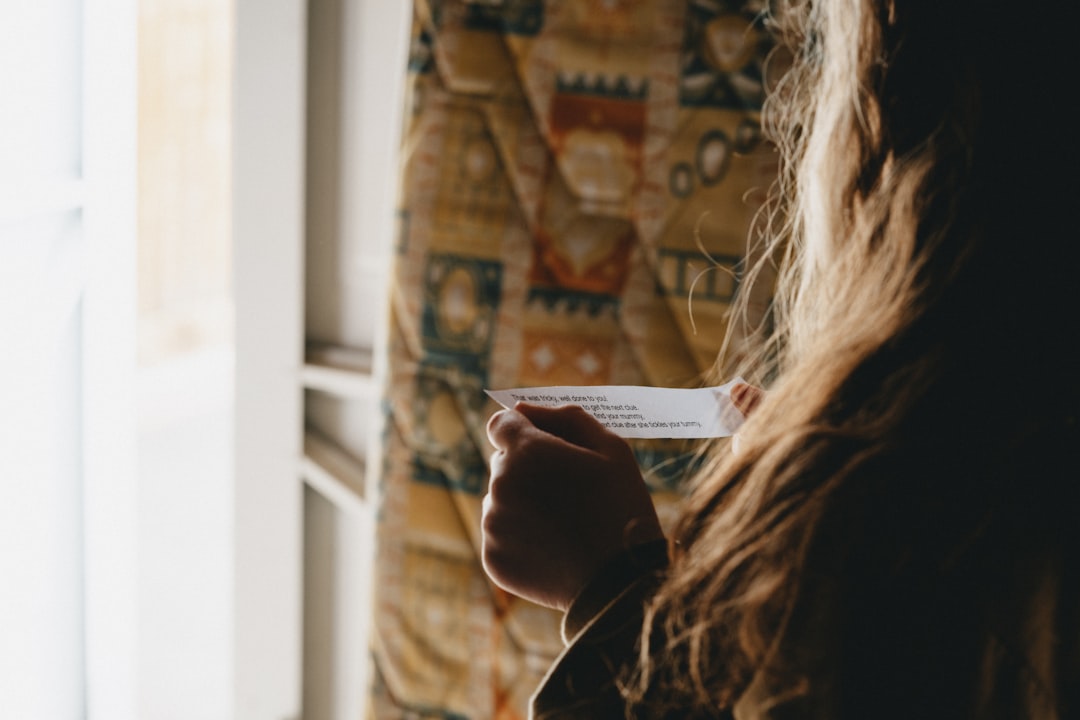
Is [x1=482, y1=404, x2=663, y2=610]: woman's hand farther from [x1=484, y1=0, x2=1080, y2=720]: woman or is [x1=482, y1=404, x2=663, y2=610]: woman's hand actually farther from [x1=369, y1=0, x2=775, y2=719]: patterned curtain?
[x1=369, y1=0, x2=775, y2=719]: patterned curtain

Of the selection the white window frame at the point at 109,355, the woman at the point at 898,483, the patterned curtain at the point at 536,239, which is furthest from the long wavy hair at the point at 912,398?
the white window frame at the point at 109,355

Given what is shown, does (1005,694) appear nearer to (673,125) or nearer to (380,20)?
(673,125)

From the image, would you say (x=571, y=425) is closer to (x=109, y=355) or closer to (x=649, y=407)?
(x=649, y=407)

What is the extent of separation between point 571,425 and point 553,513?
0.17 feet

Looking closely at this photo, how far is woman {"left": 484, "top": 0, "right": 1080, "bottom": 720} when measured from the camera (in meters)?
0.45

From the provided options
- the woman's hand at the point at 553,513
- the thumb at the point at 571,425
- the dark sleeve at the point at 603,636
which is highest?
the thumb at the point at 571,425

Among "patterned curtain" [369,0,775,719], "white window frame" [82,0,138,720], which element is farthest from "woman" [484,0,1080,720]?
"white window frame" [82,0,138,720]

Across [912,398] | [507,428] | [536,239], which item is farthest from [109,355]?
[912,398]

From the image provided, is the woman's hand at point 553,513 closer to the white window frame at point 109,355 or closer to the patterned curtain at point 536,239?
the patterned curtain at point 536,239

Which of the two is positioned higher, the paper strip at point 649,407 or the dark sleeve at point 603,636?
the paper strip at point 649,407

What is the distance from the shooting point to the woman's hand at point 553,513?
0.54 meters

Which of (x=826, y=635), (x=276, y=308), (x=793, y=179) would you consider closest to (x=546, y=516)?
(x=826, y=635)

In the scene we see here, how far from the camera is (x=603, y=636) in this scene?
51 cm

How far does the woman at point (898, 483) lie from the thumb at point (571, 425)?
0.02 meters
